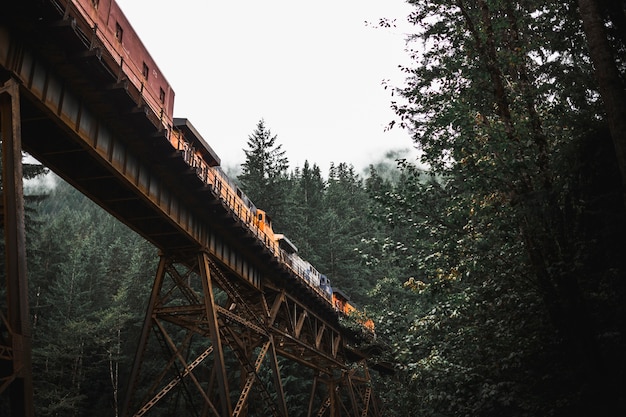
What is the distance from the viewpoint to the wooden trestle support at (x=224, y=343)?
15352mm

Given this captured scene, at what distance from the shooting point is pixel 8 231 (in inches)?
312

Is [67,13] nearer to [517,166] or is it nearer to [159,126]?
[159,126]

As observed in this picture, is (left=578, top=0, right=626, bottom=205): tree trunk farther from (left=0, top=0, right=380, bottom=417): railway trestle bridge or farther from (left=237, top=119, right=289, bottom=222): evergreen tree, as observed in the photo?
(left=237, top=119, right=289, bottom=222): evergreen tree

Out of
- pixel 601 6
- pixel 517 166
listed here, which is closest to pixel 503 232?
pixel 517 166

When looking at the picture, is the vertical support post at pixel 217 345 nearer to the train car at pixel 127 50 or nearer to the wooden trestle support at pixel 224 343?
the wooden trestle support at pixel 224 343

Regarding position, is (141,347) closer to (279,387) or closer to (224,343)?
(224,343)

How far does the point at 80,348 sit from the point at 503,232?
3339 centimetres

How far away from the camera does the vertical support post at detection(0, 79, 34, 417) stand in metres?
7.20

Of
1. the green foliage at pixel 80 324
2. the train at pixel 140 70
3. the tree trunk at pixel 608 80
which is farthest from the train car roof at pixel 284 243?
the tree trunk at pixel 608 80

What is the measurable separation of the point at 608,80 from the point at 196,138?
56.5 ft

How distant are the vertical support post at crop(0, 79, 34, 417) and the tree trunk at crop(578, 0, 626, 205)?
9067 mm

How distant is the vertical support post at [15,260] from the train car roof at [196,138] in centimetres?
1169

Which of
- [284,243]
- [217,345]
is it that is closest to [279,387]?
[217,345]

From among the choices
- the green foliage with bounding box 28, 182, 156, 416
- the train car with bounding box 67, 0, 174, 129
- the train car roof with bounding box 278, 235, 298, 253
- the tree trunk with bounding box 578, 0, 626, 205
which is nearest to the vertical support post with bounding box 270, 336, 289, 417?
the train car roof with bounding box 278, 235, 298, 253
